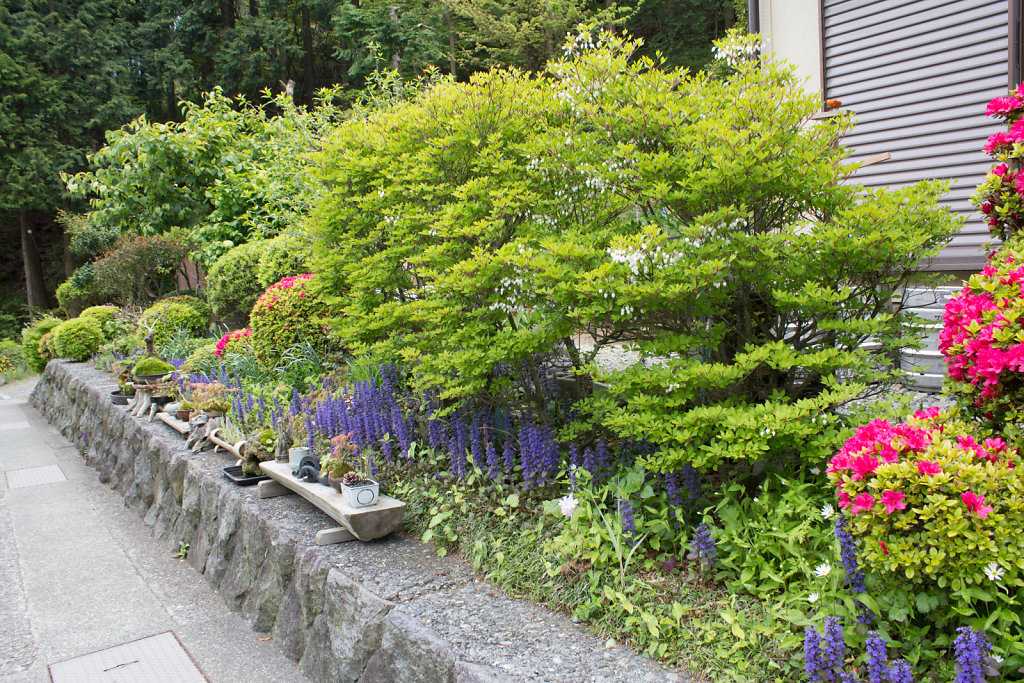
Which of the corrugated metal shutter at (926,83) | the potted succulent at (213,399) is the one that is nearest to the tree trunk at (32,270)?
the potted succulent at (213,399)

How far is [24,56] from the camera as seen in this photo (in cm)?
1858

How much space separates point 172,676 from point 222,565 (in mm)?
932

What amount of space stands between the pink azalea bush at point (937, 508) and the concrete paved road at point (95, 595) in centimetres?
270

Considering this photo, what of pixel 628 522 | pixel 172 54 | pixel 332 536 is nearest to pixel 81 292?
pixel 172 54

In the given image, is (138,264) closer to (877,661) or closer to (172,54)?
(172,54)

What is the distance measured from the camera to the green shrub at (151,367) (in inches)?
288

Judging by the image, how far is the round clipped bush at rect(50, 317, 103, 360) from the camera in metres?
11.3

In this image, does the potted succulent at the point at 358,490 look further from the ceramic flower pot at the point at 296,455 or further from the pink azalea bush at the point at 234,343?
the pink azalea bush at the point at 234,343

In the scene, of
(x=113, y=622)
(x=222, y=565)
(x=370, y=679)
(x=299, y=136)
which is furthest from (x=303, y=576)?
(x=299, y=136)

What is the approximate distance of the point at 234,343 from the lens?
7.59 m

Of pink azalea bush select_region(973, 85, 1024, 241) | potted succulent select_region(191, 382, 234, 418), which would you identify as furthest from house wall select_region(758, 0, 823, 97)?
potted succulent select_region(191, 382, 234, 418)

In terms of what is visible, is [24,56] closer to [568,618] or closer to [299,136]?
[299,136]

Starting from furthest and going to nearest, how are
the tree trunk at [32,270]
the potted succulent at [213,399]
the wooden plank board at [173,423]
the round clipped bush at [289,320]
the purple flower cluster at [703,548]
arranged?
the tree trunk at [32,270], the round clipped bush at [289,320], the wooden plank board at [173,423], the potted succulent at [213,399], the purple flower cluster at [703,548]

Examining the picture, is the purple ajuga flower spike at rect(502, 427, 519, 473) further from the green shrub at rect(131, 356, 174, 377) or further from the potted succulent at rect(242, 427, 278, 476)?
the green shrub at rect(131, 356, 174, 377)
